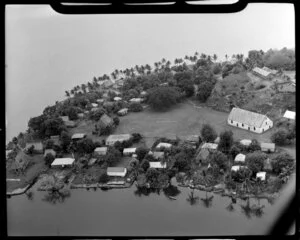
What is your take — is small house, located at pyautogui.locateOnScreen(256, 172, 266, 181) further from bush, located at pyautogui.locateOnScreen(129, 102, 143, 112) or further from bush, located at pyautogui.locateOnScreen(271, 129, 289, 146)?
bush, located at pyautogui.locateOnScreen(129, 102, 143, 112)

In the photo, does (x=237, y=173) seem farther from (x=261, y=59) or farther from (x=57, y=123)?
(x=57, y=123)

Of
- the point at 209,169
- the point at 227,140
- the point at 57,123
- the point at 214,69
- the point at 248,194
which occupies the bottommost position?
the point at 248,194

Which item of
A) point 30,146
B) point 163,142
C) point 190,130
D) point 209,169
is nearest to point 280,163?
point 209,169

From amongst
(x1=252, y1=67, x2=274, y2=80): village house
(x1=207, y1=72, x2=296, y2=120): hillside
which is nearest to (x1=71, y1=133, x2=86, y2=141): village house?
(x1=207, y1=72, x2=296, y2=120): hillside

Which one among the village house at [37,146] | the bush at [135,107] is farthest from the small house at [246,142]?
the village house at [37,146]

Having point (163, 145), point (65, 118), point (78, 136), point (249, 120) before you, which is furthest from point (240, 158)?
point (65, 118)

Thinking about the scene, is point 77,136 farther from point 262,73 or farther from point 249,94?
point 262,73
